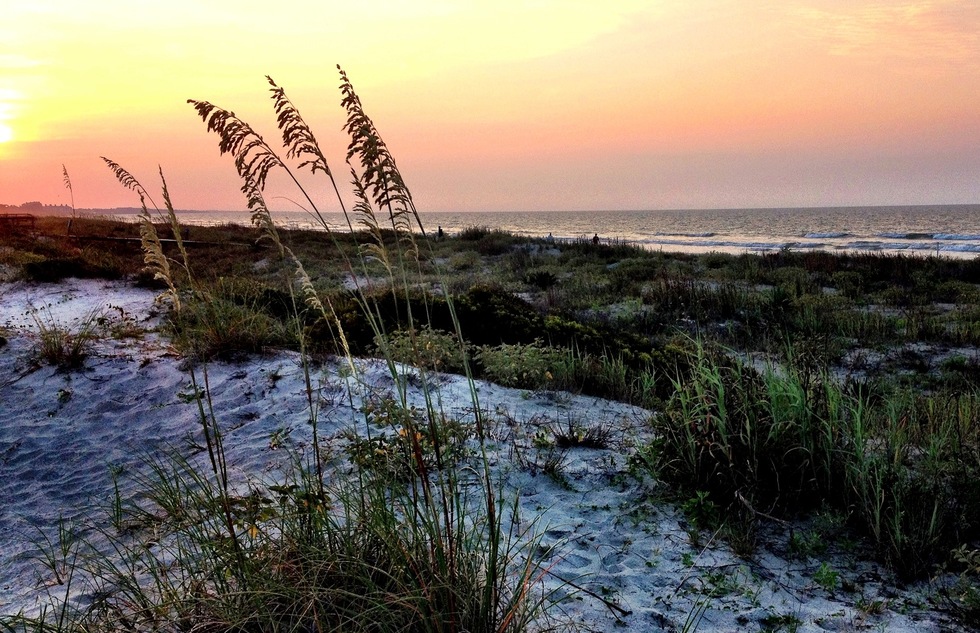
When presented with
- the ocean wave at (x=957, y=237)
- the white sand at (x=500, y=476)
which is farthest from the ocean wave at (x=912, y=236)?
the white sand at (x=500, y=476)

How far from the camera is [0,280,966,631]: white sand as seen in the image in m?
2.83

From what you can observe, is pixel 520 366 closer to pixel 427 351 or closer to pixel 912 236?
pixel 427 351

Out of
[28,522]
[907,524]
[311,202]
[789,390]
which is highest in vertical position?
[311,202]

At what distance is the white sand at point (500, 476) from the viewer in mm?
2832

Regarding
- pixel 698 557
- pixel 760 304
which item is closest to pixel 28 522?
pixel 698 557

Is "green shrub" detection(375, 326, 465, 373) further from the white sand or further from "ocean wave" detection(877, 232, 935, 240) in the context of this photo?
"ocean wave" detection(877, 232, 935, 240)

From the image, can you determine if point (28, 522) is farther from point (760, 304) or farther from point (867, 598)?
point (760, 304)

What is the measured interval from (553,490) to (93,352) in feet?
18.6

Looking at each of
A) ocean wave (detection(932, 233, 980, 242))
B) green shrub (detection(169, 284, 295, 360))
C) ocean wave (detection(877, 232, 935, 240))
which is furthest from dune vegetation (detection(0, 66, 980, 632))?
ocean wave (detection(877, 232, 935, 240))

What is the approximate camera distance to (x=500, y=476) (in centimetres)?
342

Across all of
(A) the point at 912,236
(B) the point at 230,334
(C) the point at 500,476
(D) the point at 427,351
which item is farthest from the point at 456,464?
(A) the point at 912,236

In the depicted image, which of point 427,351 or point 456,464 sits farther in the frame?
point 427,351

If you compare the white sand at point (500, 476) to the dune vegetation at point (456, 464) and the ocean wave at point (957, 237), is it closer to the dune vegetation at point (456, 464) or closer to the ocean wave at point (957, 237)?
the dune vegetation at point (456, 464)

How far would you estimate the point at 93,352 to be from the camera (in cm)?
682
